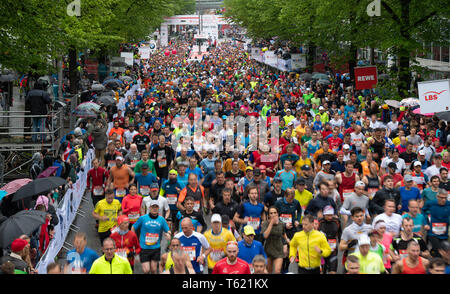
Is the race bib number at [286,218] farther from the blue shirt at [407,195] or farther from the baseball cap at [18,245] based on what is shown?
the baseball cap at [18,245]

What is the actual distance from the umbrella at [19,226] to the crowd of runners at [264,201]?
55 cm

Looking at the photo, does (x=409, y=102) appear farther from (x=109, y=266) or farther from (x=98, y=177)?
(x=109, y=266)

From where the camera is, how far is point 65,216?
40.8 feet

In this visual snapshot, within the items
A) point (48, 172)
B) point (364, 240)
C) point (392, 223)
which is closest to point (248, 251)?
point (364, 240)

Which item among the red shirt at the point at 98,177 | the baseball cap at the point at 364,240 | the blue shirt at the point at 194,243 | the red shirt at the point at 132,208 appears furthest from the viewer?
the red shirt at the point at 98,177

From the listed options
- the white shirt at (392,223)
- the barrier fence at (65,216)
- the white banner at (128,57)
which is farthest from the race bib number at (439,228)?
the white banner at (128,57)

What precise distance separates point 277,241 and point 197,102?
51.3ft

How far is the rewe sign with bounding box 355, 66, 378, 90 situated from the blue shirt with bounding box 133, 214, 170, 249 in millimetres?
15845

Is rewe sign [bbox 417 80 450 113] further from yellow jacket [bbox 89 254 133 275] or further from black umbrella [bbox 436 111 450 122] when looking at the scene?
yellow jacket [bbox 89 254 133 275]

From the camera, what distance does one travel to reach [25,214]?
9.07 metres

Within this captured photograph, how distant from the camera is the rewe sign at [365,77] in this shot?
2373cm

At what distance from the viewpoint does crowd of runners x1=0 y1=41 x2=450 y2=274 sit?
8.11m

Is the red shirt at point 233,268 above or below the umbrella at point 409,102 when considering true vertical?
below
